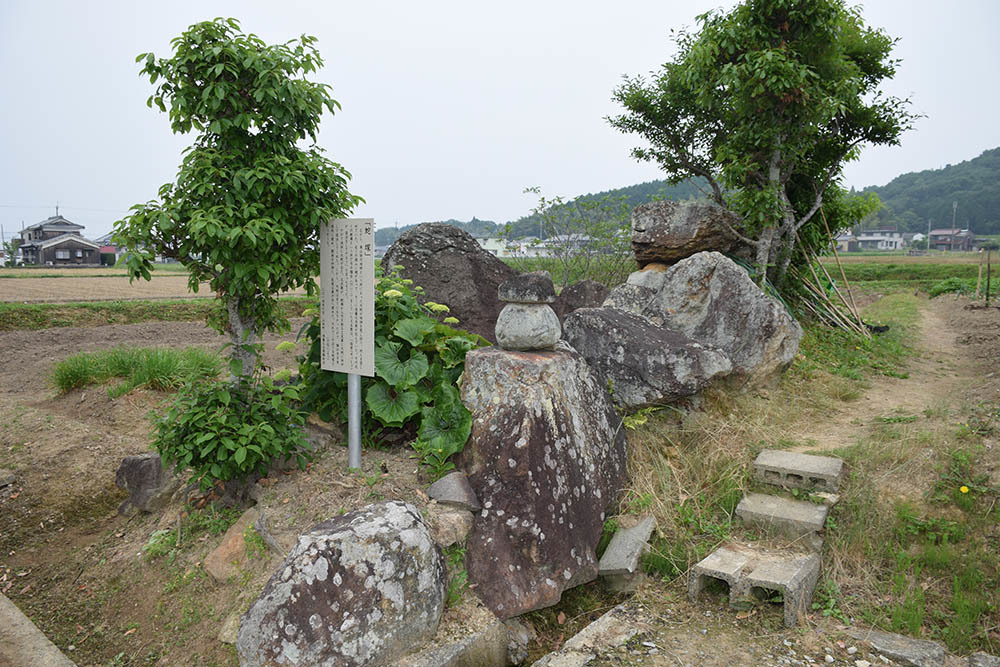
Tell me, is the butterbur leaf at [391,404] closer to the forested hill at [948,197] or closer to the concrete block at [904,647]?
the concrete block at [904,647]

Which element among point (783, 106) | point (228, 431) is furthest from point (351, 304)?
point (783, 106)

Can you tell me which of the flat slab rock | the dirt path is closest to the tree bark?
the flat slab rock

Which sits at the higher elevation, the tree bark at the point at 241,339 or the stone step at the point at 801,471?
the tree bark at the point at 241,339

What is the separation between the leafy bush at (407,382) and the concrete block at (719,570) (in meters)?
1.75

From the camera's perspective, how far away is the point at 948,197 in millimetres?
57719

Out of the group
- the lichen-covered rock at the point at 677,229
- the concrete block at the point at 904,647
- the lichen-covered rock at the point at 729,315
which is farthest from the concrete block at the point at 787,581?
the lichen-covered rock at the point at 677,229

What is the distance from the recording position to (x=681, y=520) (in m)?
4.59

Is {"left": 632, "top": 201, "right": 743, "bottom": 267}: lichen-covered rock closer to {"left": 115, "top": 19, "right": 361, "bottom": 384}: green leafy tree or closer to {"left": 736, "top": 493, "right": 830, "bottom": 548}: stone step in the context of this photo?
{"left": 736, "top": 493, "right": 830, "bottom": 548}: stone step

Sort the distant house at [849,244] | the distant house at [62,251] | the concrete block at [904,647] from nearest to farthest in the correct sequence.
Result: the concrete block at [904,647]
the distant house at [62,251]
the distant house at [849,244]

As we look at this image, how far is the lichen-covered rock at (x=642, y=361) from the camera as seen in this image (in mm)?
5531

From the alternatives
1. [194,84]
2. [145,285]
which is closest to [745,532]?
[194,84]

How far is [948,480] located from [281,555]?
456 centimetres

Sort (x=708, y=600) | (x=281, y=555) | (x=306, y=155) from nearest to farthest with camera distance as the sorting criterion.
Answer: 1. (x=281, y=555)
2. (x=708, y=600)
3. (x=306, y=155)

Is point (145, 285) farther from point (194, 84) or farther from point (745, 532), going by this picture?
point (745, 532)
